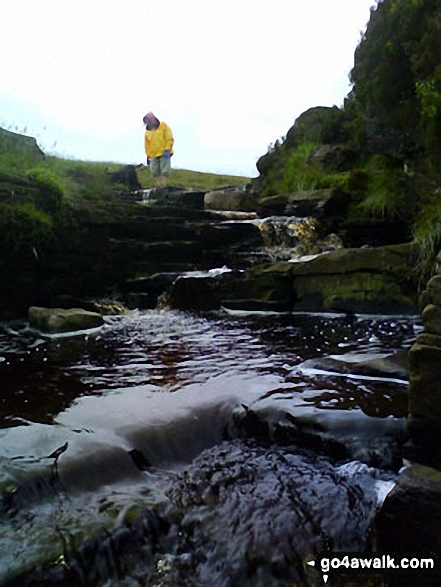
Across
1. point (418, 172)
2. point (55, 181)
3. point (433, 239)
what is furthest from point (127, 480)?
point (418, 172)

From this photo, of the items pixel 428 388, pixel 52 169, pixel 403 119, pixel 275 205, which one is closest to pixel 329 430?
pixel 428 388

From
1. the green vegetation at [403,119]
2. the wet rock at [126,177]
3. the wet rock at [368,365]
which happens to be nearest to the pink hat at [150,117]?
the wet rock at [126,177]

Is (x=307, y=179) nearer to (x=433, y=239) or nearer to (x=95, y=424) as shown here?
(x=433, y=239)

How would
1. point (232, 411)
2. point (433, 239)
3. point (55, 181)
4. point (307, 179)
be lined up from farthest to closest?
point (307, 179) < point (55, 181) < point (433, 239) < point (232, 411)

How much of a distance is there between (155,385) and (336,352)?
6.94ft

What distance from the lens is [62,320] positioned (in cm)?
724

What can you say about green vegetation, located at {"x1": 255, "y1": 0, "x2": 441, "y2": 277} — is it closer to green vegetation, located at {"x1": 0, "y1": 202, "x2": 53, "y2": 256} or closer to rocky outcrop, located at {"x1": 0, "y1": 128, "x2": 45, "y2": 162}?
green vegetation, located at {"x1": 0, "y1": 202, "x2": 53, "y2": 256}

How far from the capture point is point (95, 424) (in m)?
3.50

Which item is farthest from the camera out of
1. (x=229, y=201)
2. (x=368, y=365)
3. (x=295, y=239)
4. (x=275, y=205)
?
(x=229, y=201)

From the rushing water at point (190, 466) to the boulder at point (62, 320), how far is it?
71.0 inches

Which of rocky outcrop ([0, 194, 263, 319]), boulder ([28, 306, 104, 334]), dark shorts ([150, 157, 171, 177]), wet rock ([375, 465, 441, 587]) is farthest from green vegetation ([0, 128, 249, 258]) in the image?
wet rock ([375, 465, 441, 587])

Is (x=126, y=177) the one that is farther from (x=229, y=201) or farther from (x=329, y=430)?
(x=329, y=430)

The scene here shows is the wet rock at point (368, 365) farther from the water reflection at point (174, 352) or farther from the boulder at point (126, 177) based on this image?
the boulder at point (126, 177)

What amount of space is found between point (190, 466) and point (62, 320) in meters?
4.61
